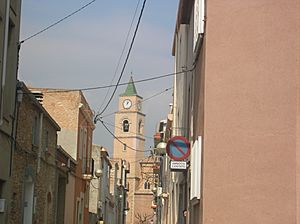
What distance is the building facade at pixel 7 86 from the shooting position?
1616cm

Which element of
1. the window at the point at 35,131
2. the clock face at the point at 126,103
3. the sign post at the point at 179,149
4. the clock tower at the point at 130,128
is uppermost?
the clock face at the point at 126,103

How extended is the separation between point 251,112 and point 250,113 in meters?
0.02

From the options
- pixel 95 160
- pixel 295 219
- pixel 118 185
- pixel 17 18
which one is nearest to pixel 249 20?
pixel 295 219

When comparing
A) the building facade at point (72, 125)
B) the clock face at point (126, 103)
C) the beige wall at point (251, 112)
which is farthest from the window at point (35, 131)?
the clock face at point (126, 103)

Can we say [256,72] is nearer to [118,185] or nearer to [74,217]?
[74,217]

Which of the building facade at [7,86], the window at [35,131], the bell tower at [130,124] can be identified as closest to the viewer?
the building facade at [7,86]

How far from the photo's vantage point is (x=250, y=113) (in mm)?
11594

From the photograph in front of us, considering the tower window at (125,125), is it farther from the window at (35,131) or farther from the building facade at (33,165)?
the window at (35,131)

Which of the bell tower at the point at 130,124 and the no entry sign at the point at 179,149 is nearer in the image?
the no entry sign at the point at 179,149

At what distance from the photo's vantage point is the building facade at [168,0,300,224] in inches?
445

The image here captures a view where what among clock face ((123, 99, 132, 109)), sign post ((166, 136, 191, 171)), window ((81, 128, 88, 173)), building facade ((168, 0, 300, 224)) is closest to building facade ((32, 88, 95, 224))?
window ((81, 128, 88, 173))

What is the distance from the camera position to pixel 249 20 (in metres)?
11.8

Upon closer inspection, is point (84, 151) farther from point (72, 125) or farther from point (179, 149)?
point (179, 149)

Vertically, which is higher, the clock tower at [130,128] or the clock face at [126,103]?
the clock face at [126,103]
